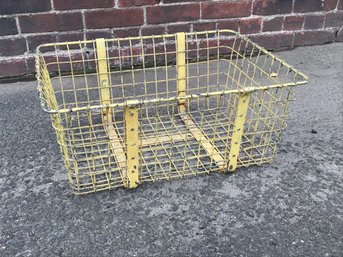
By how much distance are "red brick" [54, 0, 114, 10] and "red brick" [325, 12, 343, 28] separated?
169 cm

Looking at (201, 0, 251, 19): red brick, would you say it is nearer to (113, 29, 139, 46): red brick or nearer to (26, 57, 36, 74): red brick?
(113, 29, 139, 46): red brick

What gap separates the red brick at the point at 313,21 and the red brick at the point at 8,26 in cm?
209

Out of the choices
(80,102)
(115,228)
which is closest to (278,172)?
(115,228)

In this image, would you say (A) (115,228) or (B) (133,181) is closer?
(A) (115,228)

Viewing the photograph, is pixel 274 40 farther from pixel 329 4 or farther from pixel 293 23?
pixel 329 4

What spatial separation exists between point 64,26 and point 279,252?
1.92m

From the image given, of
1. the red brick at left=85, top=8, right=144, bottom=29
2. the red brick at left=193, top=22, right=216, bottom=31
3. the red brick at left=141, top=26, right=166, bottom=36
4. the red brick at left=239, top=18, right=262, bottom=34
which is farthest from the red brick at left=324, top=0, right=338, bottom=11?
the red brick at left=85, top=8, right=144, bottom=29

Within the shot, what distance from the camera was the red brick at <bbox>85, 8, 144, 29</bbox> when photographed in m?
2.72

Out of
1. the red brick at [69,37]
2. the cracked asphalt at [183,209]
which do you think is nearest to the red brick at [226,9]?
the red brick at [69,37]

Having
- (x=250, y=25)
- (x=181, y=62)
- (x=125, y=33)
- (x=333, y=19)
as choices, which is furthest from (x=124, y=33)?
(x=333, y=19)

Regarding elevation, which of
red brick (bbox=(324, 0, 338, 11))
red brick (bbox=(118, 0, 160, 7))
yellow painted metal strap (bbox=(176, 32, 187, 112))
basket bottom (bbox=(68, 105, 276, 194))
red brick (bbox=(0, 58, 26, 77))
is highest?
red brick (bbox=(118, 0, 160, 7))

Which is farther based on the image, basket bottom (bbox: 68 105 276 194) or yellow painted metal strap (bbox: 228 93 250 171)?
basket bottom (bbox: 68 105 276 194)

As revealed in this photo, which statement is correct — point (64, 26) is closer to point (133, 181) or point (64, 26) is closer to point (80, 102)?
point (80, 102)

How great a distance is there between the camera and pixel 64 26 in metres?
2.70
